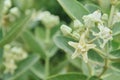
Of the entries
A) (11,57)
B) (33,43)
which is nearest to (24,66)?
(11,57)

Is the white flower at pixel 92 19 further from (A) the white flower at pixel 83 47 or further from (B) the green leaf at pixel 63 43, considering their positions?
(B) the green leaf at pixel 63 43

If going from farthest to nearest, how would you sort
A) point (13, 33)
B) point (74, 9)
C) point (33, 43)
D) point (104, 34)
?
point (33, 43)
point (13, 33)
point (74, 9)
point (104, 34)

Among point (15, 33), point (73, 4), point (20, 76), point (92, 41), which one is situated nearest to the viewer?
point (92, 41)

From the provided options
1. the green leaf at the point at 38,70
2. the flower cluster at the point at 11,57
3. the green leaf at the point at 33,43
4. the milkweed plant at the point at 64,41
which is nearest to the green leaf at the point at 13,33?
the milkweed plant at the point at 64,41

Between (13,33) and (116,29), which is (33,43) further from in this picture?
(116,29)

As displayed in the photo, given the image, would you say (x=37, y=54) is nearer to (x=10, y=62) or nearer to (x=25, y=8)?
(x=10, y=62)

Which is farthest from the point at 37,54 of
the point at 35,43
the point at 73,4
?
the point at 73,4

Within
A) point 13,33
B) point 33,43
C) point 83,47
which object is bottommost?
point 83,47
